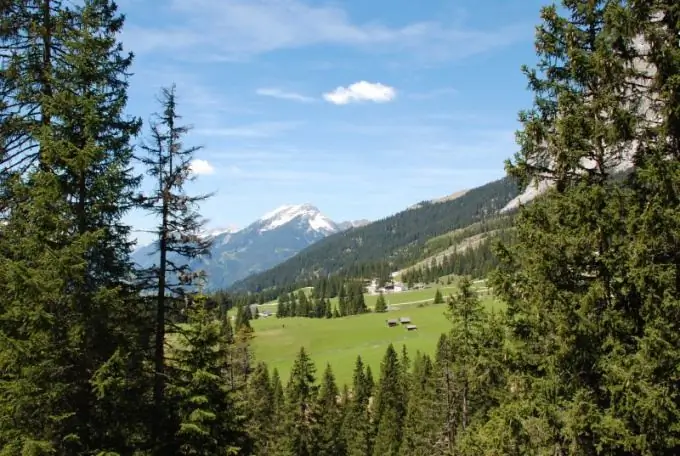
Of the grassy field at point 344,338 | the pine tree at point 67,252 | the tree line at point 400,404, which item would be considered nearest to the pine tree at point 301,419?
the tree line at point 400,404

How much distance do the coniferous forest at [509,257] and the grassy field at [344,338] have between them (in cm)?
9233

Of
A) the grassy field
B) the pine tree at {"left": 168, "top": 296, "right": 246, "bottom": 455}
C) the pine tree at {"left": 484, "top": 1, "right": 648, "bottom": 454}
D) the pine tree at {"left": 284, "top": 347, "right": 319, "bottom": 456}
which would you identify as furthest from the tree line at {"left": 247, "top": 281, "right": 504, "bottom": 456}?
the grassy field

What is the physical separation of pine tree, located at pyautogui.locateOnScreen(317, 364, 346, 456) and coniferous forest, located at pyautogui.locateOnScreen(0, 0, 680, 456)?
35.5 meters

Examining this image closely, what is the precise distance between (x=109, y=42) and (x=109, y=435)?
9.97m

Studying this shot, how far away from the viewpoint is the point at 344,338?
140 metres

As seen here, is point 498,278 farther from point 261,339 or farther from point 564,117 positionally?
point 261,339

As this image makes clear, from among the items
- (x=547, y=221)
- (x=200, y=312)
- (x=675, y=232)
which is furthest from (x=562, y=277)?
(x=200, y=312)

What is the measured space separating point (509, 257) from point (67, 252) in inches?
386

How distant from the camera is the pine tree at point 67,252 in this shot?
1165 cm

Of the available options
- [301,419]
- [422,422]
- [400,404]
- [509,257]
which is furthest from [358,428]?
[509,257]

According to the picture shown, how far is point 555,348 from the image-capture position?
33.8 ft

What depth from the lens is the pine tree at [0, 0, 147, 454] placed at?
11648mm

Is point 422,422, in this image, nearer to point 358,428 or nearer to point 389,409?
point 389,409

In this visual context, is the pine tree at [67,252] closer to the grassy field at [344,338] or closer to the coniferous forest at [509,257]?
the coniferous forest at [509,257]
